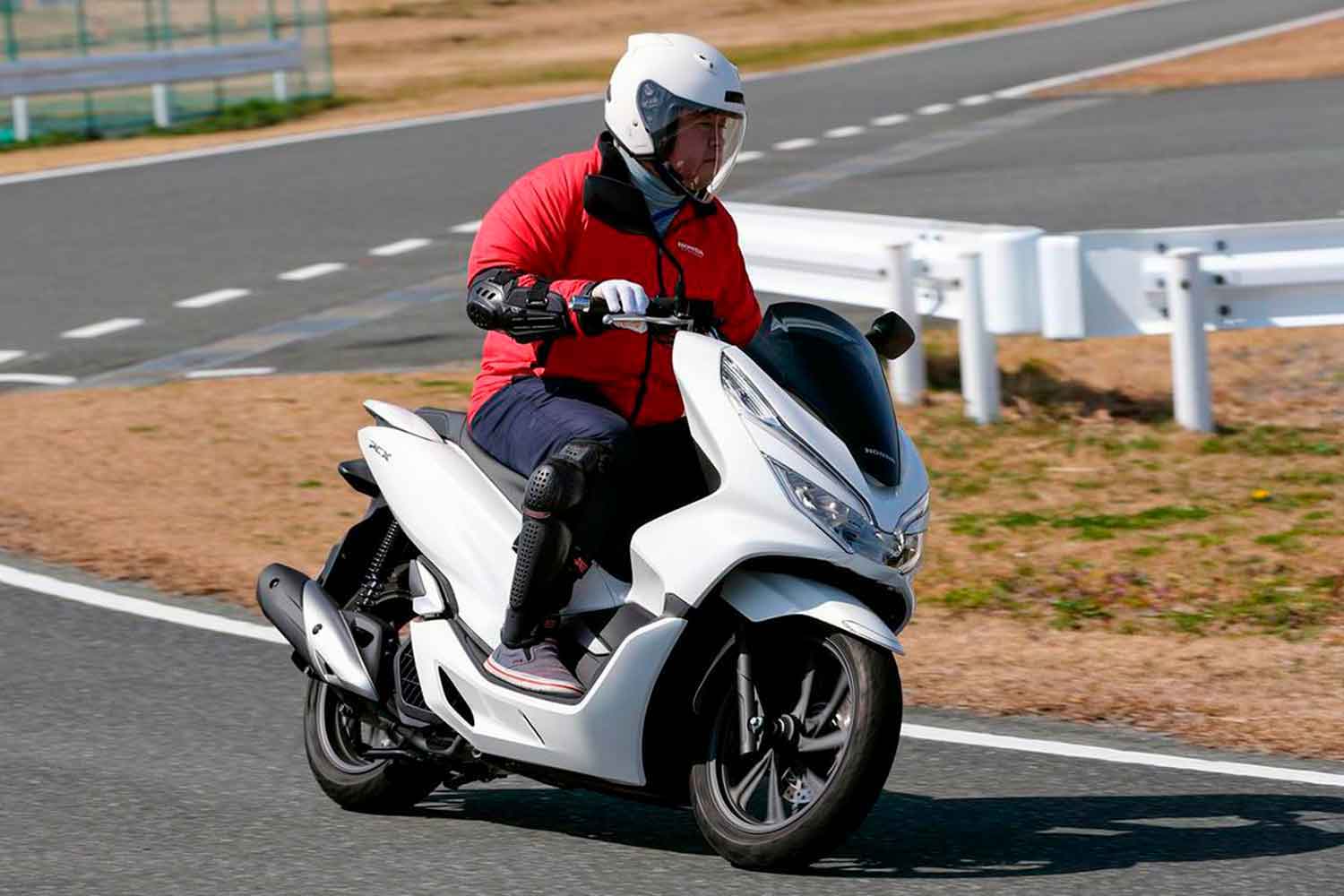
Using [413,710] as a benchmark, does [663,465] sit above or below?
above

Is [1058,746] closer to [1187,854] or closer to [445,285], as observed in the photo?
[1187,854]

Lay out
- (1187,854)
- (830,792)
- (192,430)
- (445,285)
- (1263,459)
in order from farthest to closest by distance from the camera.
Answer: (445,285) < (192,430) < (1263,459) < (1187,854) < (830,792)

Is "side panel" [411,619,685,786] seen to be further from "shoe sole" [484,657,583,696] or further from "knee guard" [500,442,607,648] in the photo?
"knee guard" [500,442,607,648]

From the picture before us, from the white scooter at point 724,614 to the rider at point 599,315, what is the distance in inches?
3.4

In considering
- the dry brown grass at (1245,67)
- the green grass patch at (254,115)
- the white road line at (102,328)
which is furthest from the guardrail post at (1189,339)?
the green grass patch at (254,115)

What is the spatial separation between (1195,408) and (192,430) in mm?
4785

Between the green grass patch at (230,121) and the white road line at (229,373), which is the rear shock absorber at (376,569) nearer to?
the white road line at (229,373)

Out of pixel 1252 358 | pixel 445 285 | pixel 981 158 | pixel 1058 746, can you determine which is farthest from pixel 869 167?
pixel 1058 746

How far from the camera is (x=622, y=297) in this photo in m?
5.34

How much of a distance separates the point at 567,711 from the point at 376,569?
95cm

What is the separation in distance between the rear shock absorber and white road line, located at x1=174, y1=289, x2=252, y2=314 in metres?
9.73

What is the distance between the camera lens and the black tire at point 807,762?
523cm

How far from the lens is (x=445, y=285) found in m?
16.2

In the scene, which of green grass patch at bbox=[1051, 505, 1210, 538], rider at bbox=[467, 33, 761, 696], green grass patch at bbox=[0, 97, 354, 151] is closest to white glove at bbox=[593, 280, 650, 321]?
rider at bbox=[467, 33, 761, 696]
